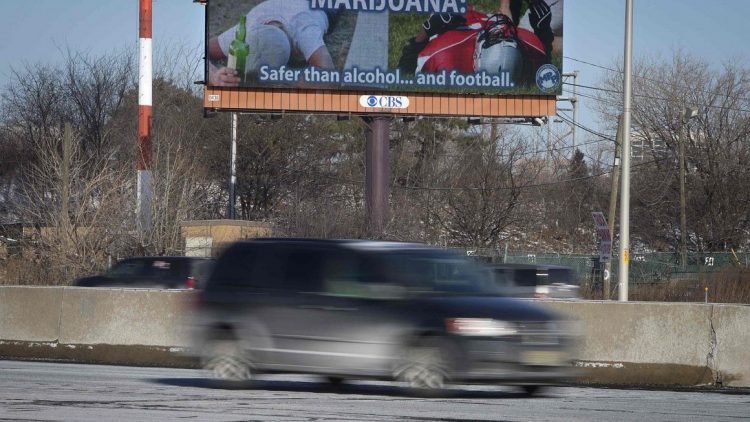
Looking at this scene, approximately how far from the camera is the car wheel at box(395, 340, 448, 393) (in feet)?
42.1

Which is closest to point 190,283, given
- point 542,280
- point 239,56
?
point 542,280

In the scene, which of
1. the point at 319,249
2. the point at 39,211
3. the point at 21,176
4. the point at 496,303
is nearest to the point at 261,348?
the point at 319,249

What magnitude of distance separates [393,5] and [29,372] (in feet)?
92.3

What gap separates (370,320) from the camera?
43.2 ft

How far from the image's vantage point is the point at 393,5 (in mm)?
42312

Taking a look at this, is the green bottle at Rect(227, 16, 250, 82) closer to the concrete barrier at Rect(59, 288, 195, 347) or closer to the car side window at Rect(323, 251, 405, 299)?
the concrete barrier at Rect(59, 288, 195, 347)

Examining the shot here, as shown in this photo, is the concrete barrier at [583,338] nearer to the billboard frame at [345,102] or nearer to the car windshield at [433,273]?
the car windshield at [433,273]

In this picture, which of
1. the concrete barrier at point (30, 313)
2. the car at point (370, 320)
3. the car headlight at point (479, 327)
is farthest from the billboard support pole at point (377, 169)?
the car headlight at point (479, 327)

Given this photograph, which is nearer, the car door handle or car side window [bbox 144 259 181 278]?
the car door handle

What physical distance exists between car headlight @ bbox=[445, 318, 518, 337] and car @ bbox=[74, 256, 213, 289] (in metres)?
13.7

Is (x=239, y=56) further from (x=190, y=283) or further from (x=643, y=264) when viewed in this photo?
(x=190, y=283)

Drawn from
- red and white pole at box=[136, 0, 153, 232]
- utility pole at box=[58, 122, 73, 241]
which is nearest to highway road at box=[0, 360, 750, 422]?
utility pole at box=[58, 122, 73, 241]

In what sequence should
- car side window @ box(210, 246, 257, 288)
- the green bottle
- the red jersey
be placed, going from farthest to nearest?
the red jersey → the green bottle → car side window @ box(210, 246, 257, 288)

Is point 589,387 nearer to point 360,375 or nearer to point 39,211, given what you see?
point 360,375
